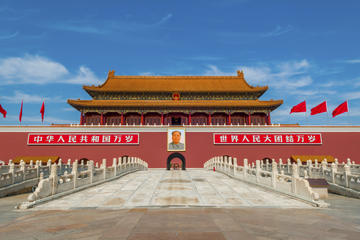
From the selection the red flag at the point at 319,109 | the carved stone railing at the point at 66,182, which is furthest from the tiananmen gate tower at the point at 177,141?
the carved stone railing at the point at 66,182

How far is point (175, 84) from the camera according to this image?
3294 centimetres

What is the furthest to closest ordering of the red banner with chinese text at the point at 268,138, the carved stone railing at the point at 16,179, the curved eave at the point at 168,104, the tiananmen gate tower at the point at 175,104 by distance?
the tiananmen gate tower at the point at 175,104 < the curved eave at the point at 168,104 < the red banner with chinese text at the point at 268,138 < the carved stone railing at the point at 16,179

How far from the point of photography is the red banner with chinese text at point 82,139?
2466 cm

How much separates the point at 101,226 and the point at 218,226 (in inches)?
92.7

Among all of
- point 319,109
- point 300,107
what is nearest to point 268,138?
point 300,107

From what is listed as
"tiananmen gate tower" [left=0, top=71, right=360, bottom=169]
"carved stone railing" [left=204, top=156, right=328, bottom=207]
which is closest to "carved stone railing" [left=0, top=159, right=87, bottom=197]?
"tiananmen gate tower" [left=0, top=71, right=360, bottom=169]

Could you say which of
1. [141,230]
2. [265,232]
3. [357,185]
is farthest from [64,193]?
[357,185]

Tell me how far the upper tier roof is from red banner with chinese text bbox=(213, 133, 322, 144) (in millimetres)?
7099

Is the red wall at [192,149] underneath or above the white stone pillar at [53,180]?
above

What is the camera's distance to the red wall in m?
24.5

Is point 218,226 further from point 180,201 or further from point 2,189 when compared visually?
point 2,189

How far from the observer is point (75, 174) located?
9.22 metres

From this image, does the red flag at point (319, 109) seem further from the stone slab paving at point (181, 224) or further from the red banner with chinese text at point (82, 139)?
the stone slab paving at point (181, 224)

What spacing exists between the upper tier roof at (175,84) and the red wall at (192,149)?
7982mm
